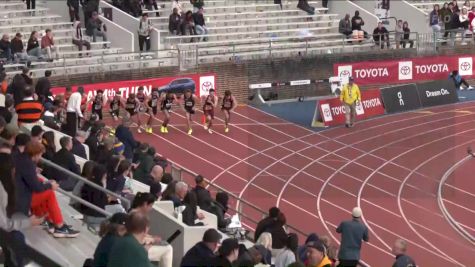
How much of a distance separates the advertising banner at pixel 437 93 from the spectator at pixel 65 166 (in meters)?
23.5

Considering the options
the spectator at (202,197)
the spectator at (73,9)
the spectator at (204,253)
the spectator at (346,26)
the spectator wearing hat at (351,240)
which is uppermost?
the spectator at (73,9)

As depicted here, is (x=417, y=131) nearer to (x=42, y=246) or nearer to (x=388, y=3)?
(x=388, y=3)

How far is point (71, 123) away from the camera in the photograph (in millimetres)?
23438

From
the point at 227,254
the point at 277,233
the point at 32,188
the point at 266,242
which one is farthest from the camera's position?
the point at 277,233

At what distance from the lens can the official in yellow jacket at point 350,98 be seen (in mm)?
34562

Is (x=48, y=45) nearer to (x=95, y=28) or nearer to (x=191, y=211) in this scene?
(x=95, y=28)

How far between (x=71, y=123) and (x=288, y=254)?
31.6 ft

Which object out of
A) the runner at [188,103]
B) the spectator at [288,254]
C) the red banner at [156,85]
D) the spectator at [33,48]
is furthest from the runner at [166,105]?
the spectator at [288,254]

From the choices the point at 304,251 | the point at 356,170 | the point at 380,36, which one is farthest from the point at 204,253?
the point at 380,36

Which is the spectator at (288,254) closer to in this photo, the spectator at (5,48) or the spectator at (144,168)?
the spectator at (144,168)

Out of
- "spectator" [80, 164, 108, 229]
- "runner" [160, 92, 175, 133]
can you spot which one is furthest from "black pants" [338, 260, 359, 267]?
"runner" [160, 92, 175, 133]

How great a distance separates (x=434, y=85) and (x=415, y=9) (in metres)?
A: 6.95

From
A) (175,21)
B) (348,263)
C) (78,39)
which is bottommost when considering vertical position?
(348,263)

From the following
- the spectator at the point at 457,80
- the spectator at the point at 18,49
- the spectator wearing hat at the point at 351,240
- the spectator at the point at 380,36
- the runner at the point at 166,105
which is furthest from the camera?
the spectator at the point at 380,36
